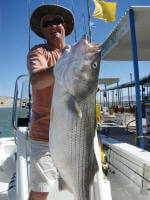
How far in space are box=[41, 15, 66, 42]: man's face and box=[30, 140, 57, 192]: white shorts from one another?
106cm

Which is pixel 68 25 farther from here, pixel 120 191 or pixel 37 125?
pixel 120 191

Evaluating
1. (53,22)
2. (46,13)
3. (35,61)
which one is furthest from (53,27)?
(35,61)

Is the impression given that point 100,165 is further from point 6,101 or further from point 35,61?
point 6,101

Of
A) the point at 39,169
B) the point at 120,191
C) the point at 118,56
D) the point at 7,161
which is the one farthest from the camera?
the point at 118,56

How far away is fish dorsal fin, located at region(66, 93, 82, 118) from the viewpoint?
1.35 m

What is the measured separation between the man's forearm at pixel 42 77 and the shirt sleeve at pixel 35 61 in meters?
0.05

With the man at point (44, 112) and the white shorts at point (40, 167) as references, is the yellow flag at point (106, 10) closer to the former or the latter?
the man at point (44, 112)

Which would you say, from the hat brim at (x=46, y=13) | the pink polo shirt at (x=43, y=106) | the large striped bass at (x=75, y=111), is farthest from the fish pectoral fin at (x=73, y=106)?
the hat brim at (x=46, y=13)

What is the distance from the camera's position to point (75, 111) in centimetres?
136

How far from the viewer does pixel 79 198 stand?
1.42m

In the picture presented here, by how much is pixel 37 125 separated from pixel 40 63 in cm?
67

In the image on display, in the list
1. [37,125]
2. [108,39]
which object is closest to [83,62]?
[37,125]

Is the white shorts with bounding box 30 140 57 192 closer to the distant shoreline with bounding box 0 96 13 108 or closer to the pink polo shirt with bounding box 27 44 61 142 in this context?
the pink polo shirt with bounding box 27 44 61 142

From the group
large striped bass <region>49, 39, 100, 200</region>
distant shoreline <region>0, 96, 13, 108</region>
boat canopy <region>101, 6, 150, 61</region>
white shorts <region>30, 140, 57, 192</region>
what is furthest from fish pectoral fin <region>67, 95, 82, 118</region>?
distant shoreline <region>0, 96, 13, 108</region>
